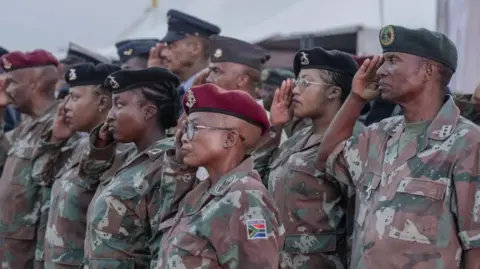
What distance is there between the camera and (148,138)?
456 centimetres

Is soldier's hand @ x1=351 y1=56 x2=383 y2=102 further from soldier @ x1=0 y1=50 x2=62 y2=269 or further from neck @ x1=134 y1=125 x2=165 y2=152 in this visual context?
soldier @ x1=0 y1=50 x2=62 y2=269

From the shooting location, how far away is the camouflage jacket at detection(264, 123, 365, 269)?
4.19 metres

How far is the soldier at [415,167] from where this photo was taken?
3.41m

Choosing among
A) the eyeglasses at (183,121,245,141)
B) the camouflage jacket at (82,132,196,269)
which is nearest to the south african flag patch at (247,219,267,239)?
the eyeglasses at (183,121,245,141)

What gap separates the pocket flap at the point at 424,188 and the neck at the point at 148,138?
4.92 ft

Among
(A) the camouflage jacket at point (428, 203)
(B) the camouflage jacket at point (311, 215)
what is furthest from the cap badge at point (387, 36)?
(B) the camouflage jacket at point (311, 215)

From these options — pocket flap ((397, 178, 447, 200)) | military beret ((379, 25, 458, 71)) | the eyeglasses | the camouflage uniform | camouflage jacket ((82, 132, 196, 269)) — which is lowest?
the camouflage uniform

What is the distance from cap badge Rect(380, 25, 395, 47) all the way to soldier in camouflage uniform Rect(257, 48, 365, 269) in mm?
607

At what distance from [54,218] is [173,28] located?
194 cm

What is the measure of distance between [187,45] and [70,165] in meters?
1.51

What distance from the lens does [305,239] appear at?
419 cm

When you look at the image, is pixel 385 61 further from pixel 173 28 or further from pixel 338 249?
pixel 173 28

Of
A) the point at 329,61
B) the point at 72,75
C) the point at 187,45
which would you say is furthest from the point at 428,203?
the point at 187,45

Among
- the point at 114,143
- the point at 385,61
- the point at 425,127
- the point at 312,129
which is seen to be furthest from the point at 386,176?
the point at 114,143
